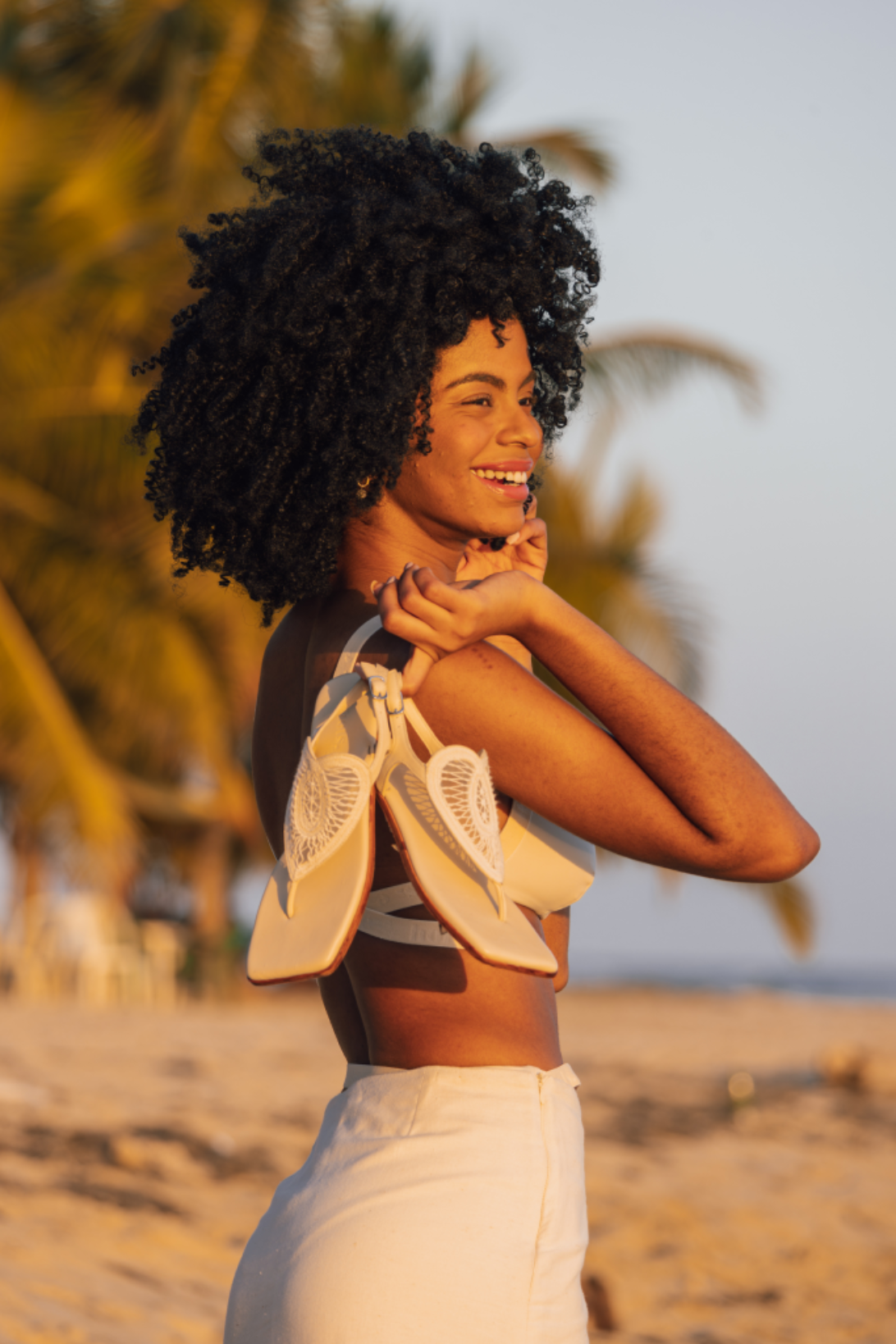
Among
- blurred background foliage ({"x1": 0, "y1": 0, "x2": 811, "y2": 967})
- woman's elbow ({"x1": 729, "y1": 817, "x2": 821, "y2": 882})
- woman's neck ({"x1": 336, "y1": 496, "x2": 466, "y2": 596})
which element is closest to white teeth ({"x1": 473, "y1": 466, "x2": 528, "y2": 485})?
woman's neck ({"x1": 336, "y1": 496, "x2": 466, "y2": 596})

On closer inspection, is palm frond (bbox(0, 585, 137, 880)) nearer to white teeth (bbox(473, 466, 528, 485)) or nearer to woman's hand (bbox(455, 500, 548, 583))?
woman's hand (bbox(455, 500, 548, 583))

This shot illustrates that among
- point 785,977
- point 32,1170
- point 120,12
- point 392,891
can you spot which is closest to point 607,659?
point 392,891

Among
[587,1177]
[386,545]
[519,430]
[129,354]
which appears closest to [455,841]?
[386,545]

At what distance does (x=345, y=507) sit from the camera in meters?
1.97

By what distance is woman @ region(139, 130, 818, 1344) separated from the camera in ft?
5.14

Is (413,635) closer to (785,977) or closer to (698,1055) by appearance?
(698,1055)

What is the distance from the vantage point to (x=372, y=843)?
1567mm

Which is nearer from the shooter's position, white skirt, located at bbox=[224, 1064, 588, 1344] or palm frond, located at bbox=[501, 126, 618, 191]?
white skirt, located at bbox=[224, 1064, 588, 1344]

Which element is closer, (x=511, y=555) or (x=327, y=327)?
(x=327, y=327)

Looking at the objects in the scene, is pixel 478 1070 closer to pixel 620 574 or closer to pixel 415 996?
pixel 415 996

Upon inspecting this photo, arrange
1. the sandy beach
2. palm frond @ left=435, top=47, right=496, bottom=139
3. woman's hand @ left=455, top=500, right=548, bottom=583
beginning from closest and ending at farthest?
1. woman's hand @ left=455, top=500, right=548, bottom=583
2. the sandy beach
3. palm frond @ left=435, top=47, right=496, bottom=139

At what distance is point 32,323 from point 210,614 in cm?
353

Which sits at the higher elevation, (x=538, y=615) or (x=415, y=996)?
(x=538, y=615)

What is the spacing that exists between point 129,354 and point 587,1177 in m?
11.5
